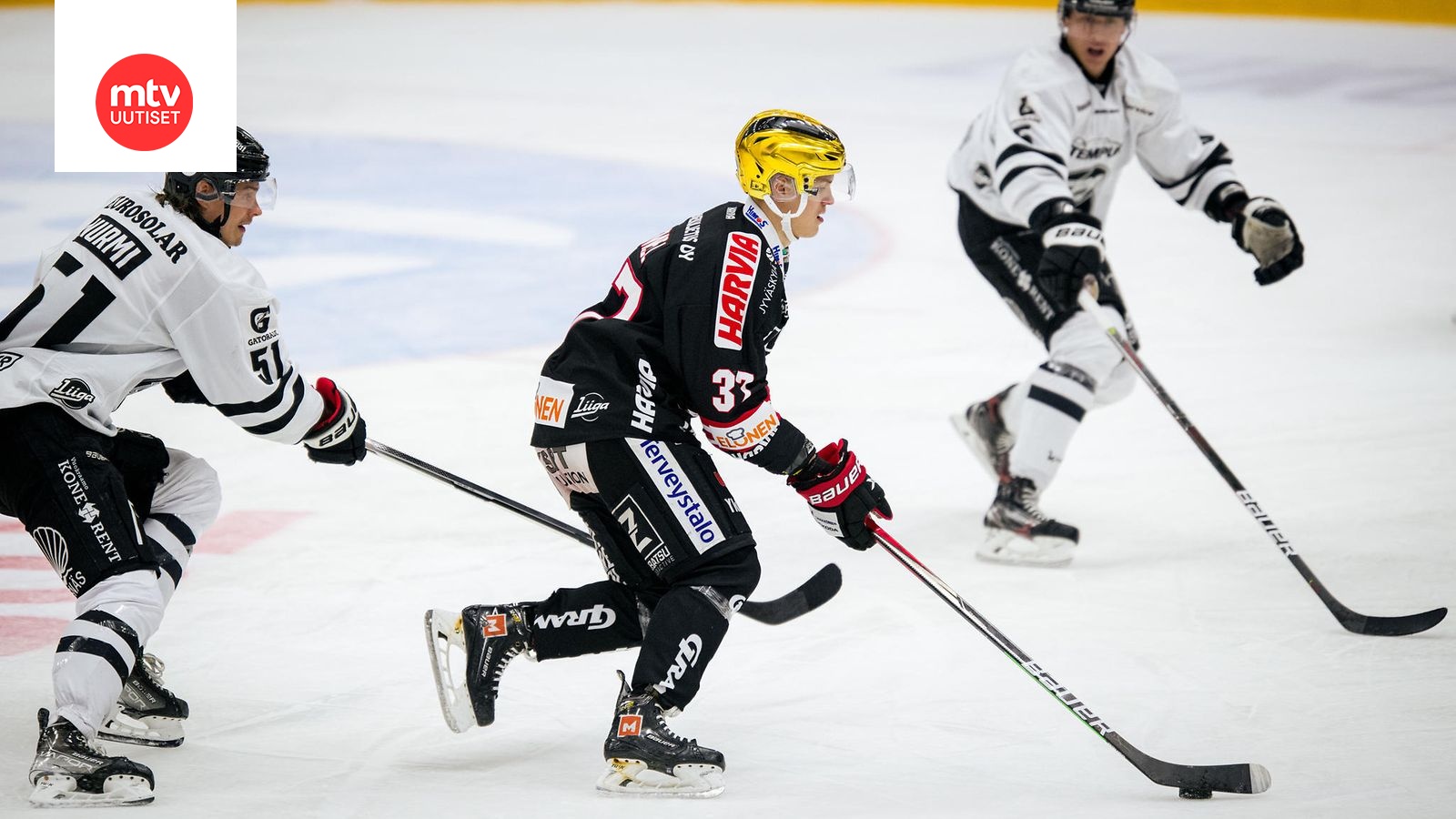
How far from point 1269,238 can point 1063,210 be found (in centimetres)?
73

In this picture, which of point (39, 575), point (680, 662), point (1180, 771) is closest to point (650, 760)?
point (680, 662)

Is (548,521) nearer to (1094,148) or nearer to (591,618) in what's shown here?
(591,618)

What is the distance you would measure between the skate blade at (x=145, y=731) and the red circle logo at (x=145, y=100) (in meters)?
7.44

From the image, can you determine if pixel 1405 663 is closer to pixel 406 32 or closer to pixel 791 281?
pixel 791 281

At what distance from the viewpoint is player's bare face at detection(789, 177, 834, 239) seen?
3.42m

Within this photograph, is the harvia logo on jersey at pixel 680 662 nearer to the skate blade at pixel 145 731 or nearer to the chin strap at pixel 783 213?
the chin strap at pixel 783 213

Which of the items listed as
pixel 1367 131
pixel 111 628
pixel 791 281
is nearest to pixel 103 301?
pixel 111 628

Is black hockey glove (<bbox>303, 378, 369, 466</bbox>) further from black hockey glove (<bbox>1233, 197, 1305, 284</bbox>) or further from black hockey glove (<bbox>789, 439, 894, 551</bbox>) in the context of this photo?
black hockey glove (<bbox>1233, 197, 1305, 284</bbox>)

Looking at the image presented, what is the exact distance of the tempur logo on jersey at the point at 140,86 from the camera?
34.3 ft

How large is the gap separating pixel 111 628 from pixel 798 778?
134 cm

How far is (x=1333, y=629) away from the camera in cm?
420

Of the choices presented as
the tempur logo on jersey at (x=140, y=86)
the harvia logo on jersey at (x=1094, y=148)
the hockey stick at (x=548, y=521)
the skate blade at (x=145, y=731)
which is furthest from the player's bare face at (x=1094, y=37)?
the tempur logo on jersey at (x=140, y=86)

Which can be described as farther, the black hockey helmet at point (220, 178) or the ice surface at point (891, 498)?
the ice surface at point (891, 498)

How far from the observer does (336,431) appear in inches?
143
